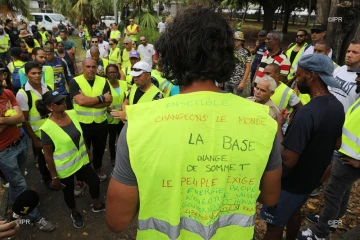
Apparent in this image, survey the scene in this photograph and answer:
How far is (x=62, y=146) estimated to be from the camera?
309 centimetres

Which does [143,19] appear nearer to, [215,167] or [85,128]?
[85,128]

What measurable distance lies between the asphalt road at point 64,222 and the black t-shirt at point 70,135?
1.15 meters

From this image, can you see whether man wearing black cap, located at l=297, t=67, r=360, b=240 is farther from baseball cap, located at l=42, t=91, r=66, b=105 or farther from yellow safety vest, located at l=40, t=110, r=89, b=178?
baseball cap, located at l=42, t=91, r=66, b=105

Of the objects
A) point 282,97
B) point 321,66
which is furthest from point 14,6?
point 321,66

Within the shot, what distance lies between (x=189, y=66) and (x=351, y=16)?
6234 millimetres

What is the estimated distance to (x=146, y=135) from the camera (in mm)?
1170

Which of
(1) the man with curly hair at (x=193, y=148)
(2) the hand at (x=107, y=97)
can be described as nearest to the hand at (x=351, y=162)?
(1) the man with curly hair at (x=193, y=148)

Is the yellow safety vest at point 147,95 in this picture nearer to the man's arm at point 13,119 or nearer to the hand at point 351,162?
the man's arm at point 13,119

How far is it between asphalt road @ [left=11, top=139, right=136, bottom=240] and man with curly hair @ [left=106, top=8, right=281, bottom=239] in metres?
2.39

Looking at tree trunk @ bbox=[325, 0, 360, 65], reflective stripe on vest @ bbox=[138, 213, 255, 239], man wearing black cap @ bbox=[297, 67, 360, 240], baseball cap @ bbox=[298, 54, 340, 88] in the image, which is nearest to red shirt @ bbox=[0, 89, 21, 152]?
reflective stripe on vest @ bbox=[138, 213, 255, 239]

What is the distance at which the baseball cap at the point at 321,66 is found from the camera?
88.7 inches

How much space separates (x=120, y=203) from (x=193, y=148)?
464 millimetres

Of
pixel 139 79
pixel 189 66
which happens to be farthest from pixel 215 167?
pixel 139 79

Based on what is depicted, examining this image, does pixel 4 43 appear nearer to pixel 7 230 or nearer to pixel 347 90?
pixel 7 230
